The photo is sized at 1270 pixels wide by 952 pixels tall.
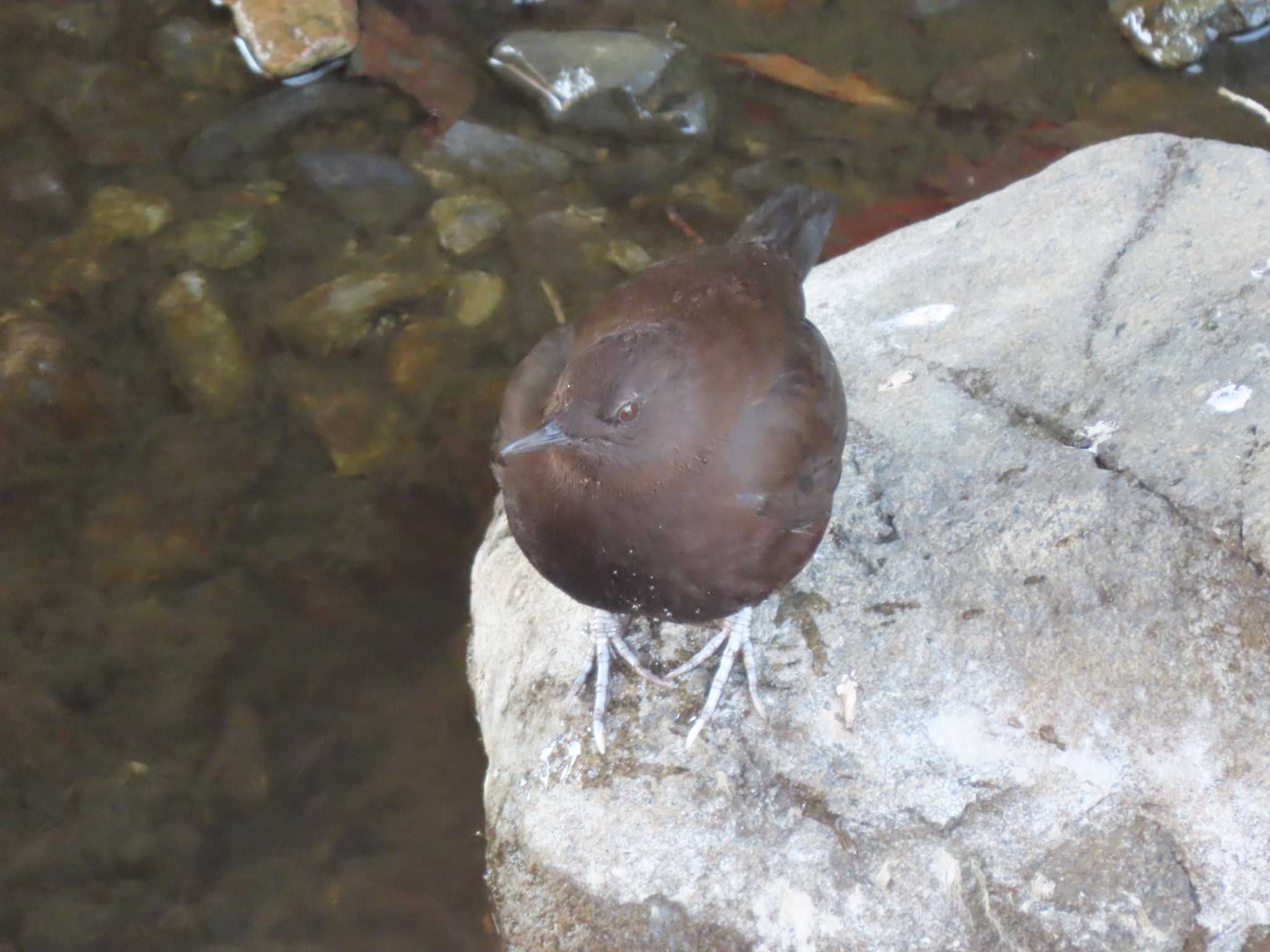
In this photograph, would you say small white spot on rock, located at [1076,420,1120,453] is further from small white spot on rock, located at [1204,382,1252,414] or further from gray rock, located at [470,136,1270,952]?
small white spot on rock, located at [1204,382,1252,414]

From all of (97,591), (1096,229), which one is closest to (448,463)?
(97,591)

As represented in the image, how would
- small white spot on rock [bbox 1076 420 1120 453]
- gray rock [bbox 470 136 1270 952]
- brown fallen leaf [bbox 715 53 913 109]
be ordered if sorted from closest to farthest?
gray rock [bbox 470 136 1270 952], small white spot on rock [bbox 1076 420 1120 453], brown fallen leaf [bbox 715 53 913 109]

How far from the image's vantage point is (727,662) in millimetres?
2938

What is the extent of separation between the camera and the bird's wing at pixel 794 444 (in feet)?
8.48

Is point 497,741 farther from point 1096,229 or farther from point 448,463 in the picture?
point 1096,229

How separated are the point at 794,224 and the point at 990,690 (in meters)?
1.45

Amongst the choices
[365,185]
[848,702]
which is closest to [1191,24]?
[365,185]

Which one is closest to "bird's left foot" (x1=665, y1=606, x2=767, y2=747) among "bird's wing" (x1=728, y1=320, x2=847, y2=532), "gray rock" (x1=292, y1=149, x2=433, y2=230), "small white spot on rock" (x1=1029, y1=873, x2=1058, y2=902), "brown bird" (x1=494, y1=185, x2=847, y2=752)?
"brown bird" (x1=494, y1=185, x2=847, y2=752)

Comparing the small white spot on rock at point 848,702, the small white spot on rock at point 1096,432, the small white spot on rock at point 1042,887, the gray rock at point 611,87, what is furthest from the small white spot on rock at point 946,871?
the gray rock at point 611,87

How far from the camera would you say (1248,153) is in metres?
3.66

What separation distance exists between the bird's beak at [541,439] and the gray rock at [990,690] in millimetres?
895

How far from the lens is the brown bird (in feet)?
8.06

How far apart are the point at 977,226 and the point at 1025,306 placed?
20.1 inches

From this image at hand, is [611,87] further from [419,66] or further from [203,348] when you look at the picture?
[203,348]
